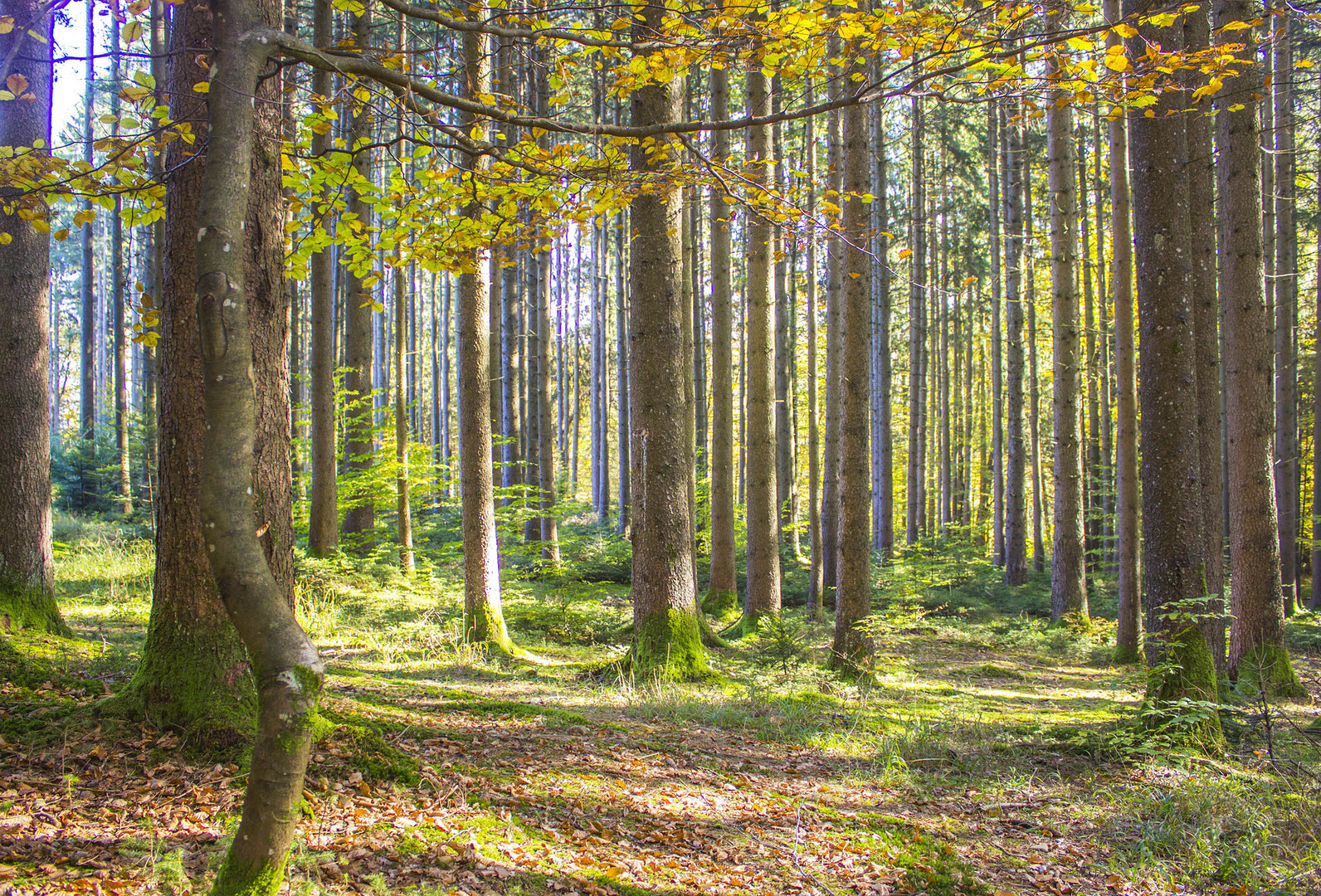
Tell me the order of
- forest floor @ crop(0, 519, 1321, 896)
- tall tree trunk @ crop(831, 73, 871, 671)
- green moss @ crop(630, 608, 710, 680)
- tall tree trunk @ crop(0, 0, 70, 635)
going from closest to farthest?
forest floor @ crop(0, 519, 1321, 896) < tall tree trunk @ crop(0, 0, 70, 635) < green moss @ crop(630, 608, 710, 680) < tall tree trunk @ crop(831, 73, 871, 671)

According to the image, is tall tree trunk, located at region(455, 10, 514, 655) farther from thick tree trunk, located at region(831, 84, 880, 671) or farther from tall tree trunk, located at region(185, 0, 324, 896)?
tall tree trunk, located at region(185, 0, 324, 896)

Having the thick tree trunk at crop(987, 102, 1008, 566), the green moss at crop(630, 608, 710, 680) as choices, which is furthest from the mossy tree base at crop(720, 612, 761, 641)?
the thick tree trunk at crop(987, 102, 1008, 566)

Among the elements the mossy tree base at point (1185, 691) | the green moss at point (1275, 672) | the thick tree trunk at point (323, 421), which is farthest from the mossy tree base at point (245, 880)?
the thick tree trunk at point (323, 421)

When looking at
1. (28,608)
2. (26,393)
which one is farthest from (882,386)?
(28,608)

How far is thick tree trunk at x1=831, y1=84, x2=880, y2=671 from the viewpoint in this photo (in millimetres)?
7008

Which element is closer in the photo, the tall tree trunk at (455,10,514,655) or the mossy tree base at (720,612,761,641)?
the tall tree trunk at (455,10,514,655)

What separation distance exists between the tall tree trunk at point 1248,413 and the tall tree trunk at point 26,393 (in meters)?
10.5

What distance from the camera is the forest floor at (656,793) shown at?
294cm

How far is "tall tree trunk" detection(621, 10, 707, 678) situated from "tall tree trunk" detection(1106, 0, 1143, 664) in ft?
20.6

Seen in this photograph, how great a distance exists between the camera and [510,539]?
17828mm

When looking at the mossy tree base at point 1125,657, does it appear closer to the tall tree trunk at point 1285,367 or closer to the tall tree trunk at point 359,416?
the tall tree trunk at point 1285,367

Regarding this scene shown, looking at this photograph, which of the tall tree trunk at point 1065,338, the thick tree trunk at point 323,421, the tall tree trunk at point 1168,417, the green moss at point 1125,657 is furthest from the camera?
the tall tree trunk at point 1065,338

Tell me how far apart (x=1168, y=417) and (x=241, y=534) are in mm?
5863

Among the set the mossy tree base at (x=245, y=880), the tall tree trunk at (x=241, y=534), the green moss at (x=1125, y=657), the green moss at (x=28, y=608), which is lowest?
the green moss at (x=1125, y=657)
